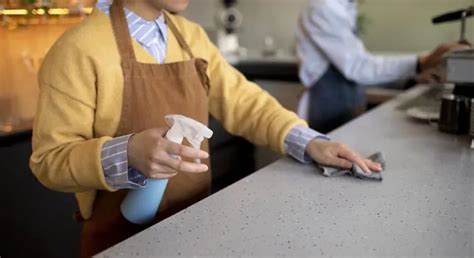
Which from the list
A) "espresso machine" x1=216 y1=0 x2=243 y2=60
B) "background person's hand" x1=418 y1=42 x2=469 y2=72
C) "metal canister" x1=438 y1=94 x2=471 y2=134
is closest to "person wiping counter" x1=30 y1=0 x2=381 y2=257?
"metal canister" x1=438 y1=94 x2=471 y2=134

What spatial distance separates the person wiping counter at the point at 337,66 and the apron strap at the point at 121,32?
93 centimetres

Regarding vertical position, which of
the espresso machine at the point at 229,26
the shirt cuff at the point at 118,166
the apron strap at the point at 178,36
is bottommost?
the espresso machine at the point at 229,26

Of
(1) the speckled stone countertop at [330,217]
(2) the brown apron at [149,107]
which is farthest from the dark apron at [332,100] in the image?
(2) the brown apron at [149,107]

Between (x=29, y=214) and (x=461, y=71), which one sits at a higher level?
(x=461, y=71)

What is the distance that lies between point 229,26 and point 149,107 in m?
2.01

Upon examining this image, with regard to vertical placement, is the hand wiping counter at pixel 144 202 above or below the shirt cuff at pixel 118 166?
below

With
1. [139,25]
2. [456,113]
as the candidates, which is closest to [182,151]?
[139,25]

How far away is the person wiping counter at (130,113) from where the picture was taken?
73cm

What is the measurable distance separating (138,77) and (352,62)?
3.18ft

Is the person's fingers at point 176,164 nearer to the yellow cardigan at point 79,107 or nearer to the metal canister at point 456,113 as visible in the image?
the yellow cardigan at point 79,107

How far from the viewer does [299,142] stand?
3.13 ft

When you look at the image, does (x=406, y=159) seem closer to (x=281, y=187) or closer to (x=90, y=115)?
(x=281, y=187)

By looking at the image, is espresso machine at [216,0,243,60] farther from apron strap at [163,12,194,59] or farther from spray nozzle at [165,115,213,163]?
spray nozzle at [165,115,213,163]

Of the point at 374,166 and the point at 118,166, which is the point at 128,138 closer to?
the point at 118,166
